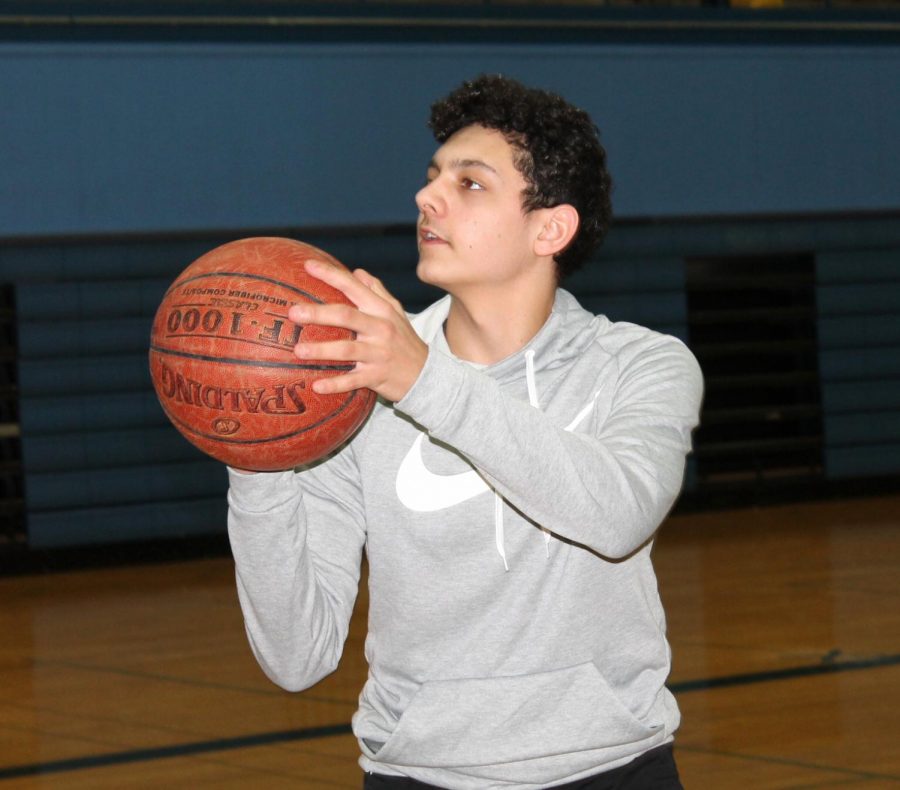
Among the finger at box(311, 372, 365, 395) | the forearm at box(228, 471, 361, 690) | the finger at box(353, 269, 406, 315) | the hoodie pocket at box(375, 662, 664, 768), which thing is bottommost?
the hoodie pocket at box(375, 662, 664, 768)

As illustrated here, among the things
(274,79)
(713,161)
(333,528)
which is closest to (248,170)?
(274,79)

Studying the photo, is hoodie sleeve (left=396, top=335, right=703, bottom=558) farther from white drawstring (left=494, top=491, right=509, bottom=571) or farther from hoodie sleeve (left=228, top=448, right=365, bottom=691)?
hoodie sleeve (left=228, top=448, right=365, bottom=691)

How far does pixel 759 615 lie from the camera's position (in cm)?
A: 614

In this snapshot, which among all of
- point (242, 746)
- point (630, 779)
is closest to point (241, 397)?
point (630, 779)

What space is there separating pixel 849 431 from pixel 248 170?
162 inches

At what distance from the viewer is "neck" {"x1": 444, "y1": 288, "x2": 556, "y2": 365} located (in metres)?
1.99

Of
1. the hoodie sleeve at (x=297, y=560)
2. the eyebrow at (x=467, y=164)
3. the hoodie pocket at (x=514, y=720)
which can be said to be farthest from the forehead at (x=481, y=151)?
the hoodie pocket at (x=514, y=720)

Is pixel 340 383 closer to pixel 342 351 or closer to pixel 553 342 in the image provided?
pixel 342 351

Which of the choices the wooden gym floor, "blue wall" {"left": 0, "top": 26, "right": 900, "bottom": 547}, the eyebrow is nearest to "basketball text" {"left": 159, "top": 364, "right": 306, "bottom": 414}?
the eyebrow

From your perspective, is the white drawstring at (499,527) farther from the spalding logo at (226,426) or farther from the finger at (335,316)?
the finger at (335,316)

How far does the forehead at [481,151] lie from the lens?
1.92 metres

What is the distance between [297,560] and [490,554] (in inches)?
9.1

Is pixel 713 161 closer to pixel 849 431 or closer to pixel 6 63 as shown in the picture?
pixel 849 431

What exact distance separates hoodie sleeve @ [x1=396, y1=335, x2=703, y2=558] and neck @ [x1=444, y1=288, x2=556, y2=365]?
253 mm
